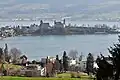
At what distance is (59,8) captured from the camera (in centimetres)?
10044

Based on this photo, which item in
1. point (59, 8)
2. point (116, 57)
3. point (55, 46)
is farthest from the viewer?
point (59, 8)

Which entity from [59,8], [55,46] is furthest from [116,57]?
[59,8]

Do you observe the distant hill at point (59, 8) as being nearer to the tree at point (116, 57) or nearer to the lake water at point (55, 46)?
the lake water at point (55, 46)

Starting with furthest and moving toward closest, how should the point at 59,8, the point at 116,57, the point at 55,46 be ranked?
the point at 59,8
the point at 55,46
the point at 116,57

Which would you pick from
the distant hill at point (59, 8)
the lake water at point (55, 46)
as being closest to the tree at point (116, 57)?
the lake water at point (55, 46)

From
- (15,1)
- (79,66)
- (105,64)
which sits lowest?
(79,66)

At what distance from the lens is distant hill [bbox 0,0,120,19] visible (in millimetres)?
88375

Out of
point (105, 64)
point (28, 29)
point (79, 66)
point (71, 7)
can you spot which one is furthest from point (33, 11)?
point (105, 64)

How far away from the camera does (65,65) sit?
20.0 metres

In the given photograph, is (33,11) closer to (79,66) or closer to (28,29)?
(28,29)

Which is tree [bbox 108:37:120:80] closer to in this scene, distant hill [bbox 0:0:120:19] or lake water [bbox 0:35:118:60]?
lake water [bbox 0:35:118:60]

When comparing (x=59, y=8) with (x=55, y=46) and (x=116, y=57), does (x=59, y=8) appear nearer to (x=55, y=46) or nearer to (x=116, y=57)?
(x=55, y=46)

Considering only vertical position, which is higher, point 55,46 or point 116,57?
point 116,57

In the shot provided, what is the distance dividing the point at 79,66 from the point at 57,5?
8225 cm
